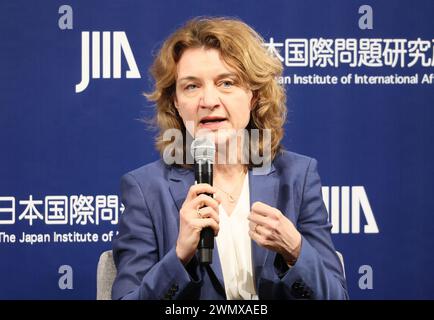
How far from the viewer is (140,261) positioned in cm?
238

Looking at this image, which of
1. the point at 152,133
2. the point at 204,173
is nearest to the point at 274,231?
the point at 204,173

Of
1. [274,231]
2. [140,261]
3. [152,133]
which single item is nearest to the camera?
[274,231]

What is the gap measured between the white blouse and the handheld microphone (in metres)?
0.28

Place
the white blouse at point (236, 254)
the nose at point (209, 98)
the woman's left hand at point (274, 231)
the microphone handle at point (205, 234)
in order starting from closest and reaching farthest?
1. the microphone handle at point (205, 234)
2. the woman's left hand at point (274, 231)
3. the white blouse at point (236, 254)
4. the nose at point (209, 98)

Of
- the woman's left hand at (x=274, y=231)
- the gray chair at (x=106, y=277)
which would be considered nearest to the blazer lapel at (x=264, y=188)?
the woman's left hand at (x=274, y=231)

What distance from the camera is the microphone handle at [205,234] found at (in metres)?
2.10

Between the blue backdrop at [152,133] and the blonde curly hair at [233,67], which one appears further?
the blue backdrop at [152,133]

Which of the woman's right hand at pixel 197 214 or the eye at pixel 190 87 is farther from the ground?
the eye at pixel 190 87

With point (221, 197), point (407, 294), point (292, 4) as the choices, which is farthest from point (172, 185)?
point (407, 294)

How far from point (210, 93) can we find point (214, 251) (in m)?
0.59

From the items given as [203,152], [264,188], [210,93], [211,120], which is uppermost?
[210,93]

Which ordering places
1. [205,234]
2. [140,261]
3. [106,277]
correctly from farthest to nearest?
[106,277] → [140,261] → [205,234]

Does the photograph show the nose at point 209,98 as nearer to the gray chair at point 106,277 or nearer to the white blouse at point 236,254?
the white blouse at point 236,254

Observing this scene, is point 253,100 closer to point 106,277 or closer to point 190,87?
point 190,87
